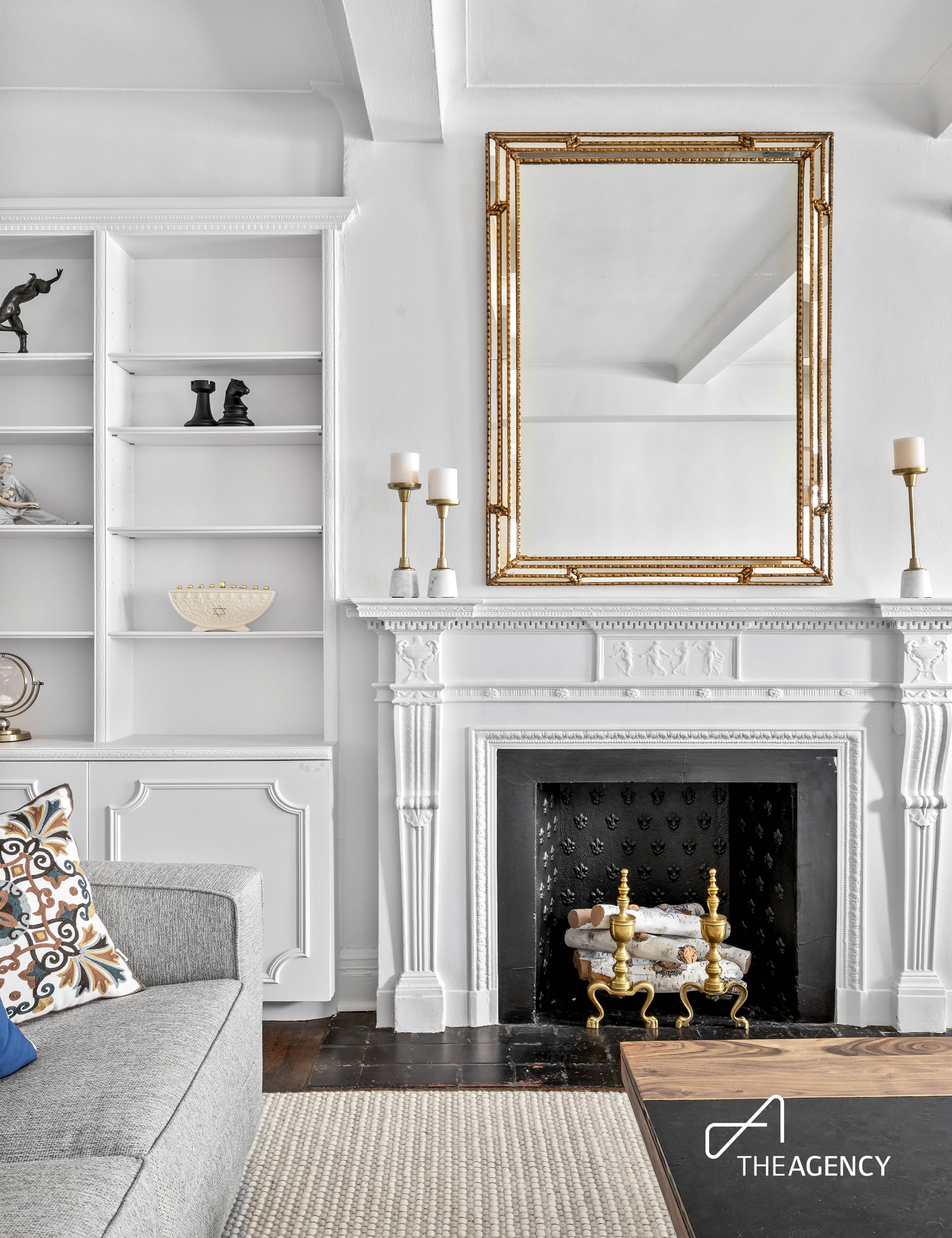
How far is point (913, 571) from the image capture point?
9.14ft

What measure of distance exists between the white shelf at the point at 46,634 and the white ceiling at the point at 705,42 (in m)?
2.10

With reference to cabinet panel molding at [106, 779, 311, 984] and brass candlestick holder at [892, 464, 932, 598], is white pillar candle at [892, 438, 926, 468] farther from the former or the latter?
cabinet panel molding at [106, 779, 311, 984]

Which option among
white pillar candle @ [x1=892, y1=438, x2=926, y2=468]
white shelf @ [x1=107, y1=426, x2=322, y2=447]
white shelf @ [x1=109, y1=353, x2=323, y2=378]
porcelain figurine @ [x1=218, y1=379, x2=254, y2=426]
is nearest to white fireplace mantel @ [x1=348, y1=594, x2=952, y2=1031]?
white pillar candle @ [x1=892, y1=438, x2=926, y2=468]

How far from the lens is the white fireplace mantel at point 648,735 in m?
2.77

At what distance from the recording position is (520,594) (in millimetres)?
2922

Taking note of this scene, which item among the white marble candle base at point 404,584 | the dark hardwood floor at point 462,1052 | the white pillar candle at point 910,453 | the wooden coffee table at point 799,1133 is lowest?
the dark hardwood floor at point 462,1052

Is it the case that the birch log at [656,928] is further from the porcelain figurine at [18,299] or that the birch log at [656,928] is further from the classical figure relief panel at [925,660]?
the porcelain figurine at [18,299]

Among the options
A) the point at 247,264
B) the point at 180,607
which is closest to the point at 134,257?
the point at 247,264

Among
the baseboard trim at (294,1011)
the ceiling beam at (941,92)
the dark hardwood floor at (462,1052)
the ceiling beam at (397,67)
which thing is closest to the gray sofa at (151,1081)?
the dark hardwood floor at (462,1052)

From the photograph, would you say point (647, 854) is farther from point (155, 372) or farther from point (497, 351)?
point (155, 372)

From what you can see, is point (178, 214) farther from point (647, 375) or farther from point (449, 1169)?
point (449, 1169)

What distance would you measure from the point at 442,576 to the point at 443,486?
0.88 feet

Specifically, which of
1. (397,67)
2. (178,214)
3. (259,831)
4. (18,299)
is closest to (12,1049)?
(259,831)

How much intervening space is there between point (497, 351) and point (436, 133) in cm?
70
